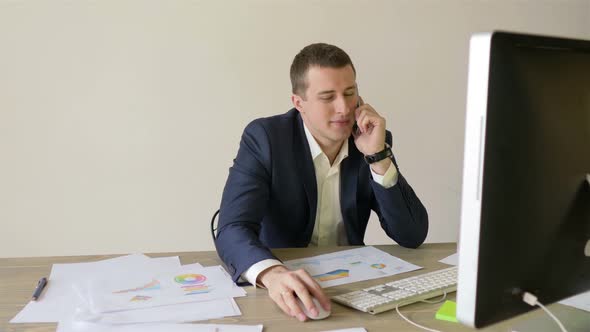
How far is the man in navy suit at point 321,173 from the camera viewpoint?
1.82m

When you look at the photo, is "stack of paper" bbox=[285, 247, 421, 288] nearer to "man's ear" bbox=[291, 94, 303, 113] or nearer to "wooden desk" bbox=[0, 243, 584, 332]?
"wooden desk" bbox=[0, 243, 584, 332]

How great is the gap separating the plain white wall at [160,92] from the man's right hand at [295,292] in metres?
2.10

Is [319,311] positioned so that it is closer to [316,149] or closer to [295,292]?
[295,292]

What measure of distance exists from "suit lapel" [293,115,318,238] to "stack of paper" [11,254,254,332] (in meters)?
0.46

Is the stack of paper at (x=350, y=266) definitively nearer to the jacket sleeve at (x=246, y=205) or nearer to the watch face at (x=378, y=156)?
the jacket sleeve at (x=246, y=205)

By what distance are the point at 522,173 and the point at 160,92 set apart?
2.65 m

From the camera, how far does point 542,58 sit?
0.83 meters

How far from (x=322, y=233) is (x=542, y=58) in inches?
50.9

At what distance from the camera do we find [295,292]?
48.9 inches

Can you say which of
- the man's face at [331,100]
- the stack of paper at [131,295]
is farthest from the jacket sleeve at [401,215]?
the stack of paper at [131,295]

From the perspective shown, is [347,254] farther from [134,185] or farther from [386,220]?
[134,185]

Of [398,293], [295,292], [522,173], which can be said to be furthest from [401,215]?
[522,173]

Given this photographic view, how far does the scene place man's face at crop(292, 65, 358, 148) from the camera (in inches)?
75.7

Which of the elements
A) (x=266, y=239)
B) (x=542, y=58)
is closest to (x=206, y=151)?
(x=266, y=239)
